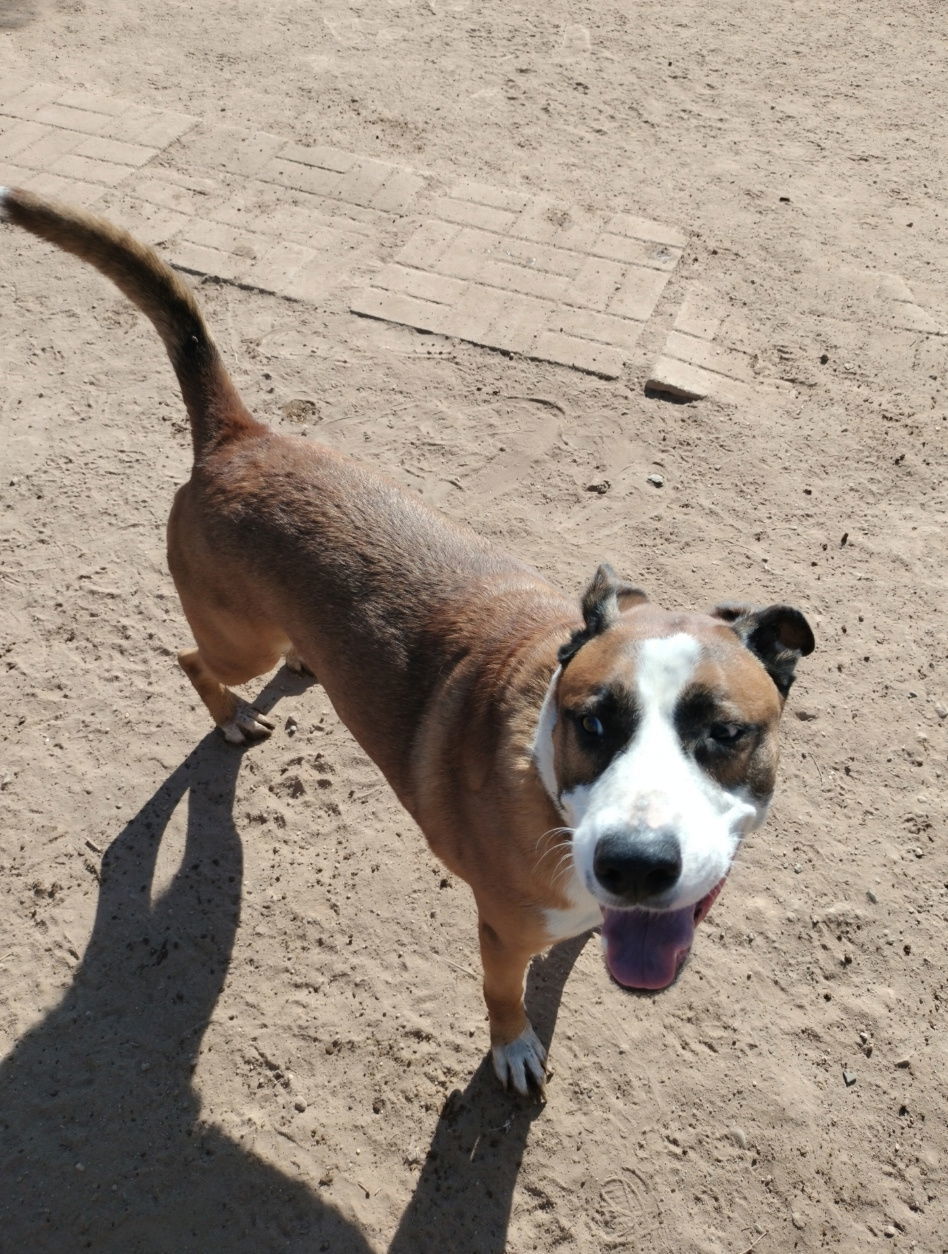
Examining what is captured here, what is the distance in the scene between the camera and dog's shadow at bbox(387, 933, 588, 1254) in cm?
312

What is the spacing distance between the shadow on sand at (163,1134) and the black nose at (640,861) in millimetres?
1628

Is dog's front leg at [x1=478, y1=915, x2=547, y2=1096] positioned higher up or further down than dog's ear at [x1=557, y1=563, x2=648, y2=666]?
further down

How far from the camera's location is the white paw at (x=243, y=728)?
4.21 meters

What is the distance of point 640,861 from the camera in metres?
2.14

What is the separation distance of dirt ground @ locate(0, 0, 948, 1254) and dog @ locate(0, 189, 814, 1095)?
514 millimetres

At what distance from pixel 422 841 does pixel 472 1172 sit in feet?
4.09

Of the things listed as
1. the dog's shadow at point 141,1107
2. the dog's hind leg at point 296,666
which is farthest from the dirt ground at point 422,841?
the dog's hind leg at point 296,666

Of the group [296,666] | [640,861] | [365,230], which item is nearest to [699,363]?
[365,230]

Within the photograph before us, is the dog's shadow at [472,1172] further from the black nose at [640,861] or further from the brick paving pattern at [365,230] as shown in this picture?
the brick paving pattern at [365,230]

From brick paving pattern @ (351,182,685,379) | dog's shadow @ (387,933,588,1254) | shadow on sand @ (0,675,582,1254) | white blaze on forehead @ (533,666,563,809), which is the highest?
white blaze on forehead @ (533,666,563,809)

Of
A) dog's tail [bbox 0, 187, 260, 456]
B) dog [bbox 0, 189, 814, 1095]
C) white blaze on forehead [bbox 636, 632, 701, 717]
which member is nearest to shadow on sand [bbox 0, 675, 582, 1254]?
dog [bbox 0, 189, 814, 1095]

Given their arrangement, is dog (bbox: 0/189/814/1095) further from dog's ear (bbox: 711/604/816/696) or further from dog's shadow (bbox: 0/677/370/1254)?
dog's shadow (bbox: 0/677/370/1254)

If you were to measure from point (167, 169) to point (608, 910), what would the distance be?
6.41m

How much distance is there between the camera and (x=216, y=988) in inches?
143
